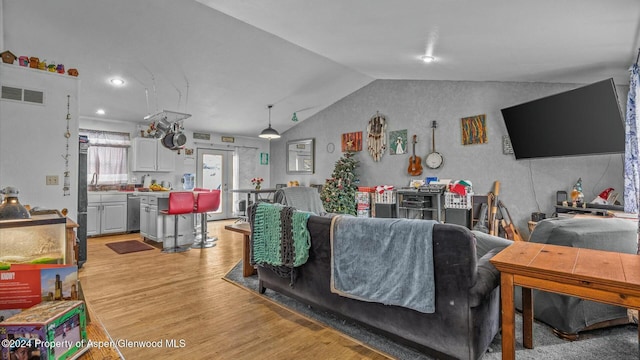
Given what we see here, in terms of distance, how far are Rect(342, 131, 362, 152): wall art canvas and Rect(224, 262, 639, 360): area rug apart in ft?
16.2

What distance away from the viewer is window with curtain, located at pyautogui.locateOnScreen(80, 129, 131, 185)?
618cm

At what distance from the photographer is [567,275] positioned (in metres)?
1.39

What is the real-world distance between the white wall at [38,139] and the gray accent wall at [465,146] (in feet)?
16.8

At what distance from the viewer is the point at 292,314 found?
2574 millimetres

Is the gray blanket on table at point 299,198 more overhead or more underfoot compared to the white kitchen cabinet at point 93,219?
more overhead

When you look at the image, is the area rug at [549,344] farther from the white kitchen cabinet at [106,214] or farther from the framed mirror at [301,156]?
the framed mirror at [301,156]

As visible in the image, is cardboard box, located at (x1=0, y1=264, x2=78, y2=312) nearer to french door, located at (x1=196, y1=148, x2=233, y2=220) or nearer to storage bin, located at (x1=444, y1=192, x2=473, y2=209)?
storage bin, located at (x1=444, y1=192, x2=473, y2=209)

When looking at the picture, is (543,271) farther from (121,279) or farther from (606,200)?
(121,279)

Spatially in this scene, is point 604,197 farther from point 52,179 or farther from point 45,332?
point 52,179

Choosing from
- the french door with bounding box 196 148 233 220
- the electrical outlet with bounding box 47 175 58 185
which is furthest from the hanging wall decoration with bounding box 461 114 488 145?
the french door with bounding box 196 148 233 220

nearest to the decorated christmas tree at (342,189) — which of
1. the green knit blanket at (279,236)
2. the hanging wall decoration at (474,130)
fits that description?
the hanging wall decoration at (474,130)

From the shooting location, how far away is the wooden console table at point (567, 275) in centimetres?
131

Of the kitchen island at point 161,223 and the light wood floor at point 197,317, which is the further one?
the kitchen island at point 161,223

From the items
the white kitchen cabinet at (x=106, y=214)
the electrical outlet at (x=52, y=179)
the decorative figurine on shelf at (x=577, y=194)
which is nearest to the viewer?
the electrical outlet at (x=52, y=179)
